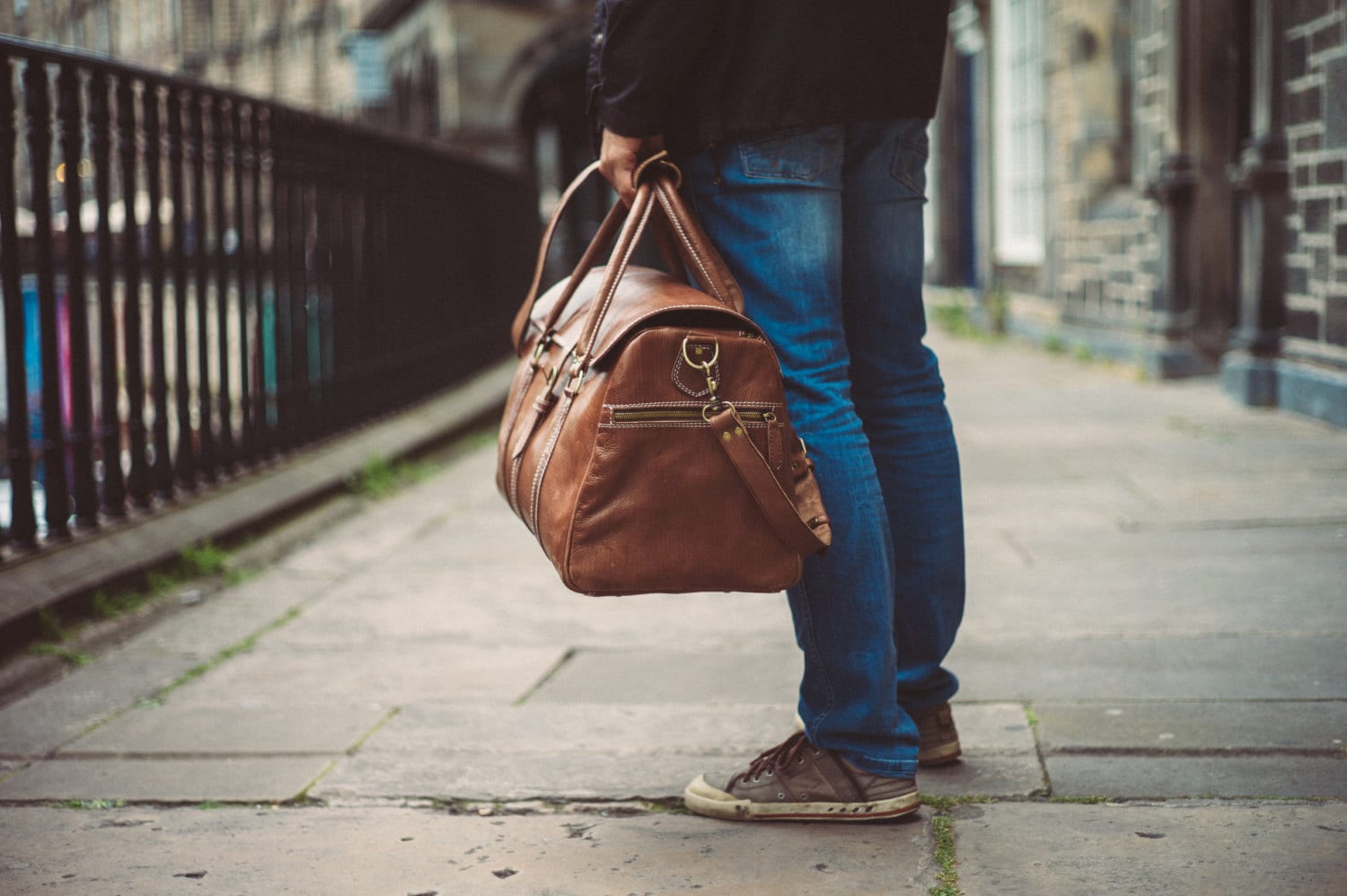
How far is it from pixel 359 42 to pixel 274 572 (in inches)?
1080

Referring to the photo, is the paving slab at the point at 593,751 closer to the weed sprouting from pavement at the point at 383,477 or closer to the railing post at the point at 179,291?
the railing post at the point at 179,291

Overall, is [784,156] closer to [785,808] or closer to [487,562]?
[785,808]

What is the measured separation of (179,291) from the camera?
4.98 m

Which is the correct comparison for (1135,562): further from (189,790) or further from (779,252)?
(189,790)

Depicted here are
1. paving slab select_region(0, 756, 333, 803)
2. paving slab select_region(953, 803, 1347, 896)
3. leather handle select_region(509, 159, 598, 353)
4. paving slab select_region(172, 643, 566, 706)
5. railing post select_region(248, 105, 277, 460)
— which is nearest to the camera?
paving slab select_region(953, 803, 1347, 896)

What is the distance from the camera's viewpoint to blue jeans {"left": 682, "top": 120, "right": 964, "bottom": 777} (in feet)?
7.55

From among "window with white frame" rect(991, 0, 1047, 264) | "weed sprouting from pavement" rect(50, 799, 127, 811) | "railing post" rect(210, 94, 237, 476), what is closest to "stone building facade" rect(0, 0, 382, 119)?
"window with white frame" rect(991, 0, 1047, 264)

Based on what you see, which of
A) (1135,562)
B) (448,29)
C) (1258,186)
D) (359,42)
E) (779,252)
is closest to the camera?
(779,252)

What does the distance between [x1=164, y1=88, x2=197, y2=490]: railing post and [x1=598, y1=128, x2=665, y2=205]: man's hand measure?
3011 mm

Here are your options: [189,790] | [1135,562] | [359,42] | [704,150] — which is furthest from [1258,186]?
[359,42]

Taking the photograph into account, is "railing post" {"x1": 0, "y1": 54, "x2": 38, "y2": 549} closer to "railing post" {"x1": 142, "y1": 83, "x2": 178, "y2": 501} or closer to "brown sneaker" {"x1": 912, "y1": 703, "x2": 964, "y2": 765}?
"railing post" {"x1": 142, "y1": 83, "x2": 178, "y2": 501}

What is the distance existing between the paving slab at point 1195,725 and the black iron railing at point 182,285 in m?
2.72

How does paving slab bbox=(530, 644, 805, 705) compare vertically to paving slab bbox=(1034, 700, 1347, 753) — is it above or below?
below

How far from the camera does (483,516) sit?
18.2 ft
